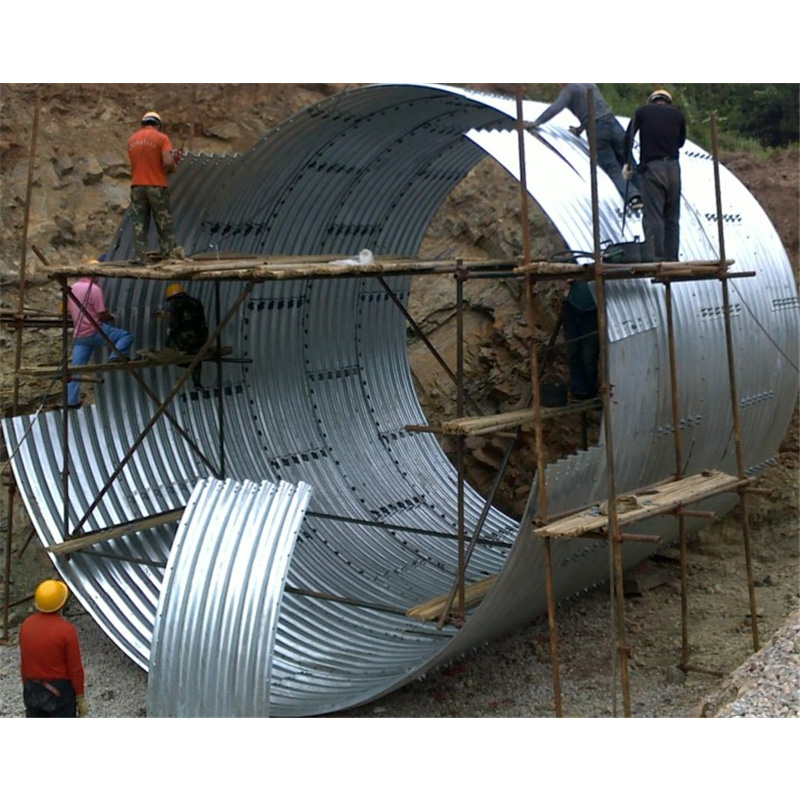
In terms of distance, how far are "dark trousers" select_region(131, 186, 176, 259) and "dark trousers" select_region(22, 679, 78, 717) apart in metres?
4.18

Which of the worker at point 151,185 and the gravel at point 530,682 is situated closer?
the gravel at point 530,682

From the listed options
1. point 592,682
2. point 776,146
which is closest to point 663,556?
point 592,682

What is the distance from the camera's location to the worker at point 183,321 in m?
12.4

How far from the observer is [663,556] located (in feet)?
45.2

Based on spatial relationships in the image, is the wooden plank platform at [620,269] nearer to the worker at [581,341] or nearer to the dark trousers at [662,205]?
the dark trousers at [662,205]

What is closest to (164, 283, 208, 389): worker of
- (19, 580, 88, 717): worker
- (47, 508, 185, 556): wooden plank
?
(47, 508, 185, 556): wooden plank

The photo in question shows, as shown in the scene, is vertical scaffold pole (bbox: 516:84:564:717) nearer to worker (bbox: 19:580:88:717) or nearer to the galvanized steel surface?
the galvanized steel surface

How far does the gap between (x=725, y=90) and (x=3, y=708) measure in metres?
16.9

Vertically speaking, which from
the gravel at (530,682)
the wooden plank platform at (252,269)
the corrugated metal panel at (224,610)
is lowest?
the gravel at (530,682)

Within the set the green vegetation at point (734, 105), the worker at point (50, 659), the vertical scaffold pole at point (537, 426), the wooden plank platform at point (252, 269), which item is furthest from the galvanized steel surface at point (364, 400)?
the green vegetation at point (734, 105)

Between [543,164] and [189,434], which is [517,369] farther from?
[543,164]

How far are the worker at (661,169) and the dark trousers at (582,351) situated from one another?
2.93ft

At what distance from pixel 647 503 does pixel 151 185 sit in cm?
539

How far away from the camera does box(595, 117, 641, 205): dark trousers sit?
10812mm
